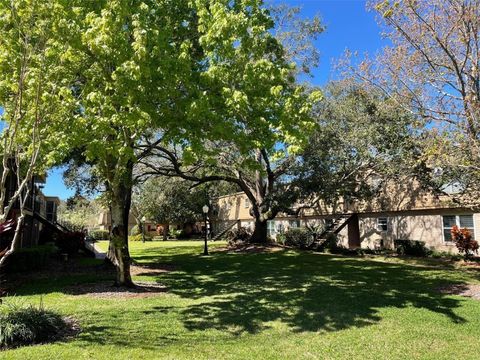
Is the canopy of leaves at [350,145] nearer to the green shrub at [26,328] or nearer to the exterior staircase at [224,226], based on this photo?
the green shrub at [26,328]

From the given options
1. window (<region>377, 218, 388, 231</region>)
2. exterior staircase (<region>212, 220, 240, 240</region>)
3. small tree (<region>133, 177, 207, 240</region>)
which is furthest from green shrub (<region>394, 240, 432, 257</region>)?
small tree (<region>133, 177, 207, 240</region>)

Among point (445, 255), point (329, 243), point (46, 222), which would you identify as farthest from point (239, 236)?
point (445, 255)

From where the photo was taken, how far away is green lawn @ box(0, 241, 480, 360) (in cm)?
690

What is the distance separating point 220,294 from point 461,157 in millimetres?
8389

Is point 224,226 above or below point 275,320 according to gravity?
above

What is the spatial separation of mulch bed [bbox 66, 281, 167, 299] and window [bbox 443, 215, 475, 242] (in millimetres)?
16384

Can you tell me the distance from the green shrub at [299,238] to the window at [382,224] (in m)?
4.66

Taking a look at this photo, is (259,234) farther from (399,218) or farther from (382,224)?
(399,218)

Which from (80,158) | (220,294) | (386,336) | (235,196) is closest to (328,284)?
(220,294)

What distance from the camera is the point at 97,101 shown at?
880cm

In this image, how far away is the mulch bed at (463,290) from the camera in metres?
11.5

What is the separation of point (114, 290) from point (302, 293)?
5604 mm

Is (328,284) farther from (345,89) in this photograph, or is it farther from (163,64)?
(345,89)

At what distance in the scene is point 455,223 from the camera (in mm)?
21516
